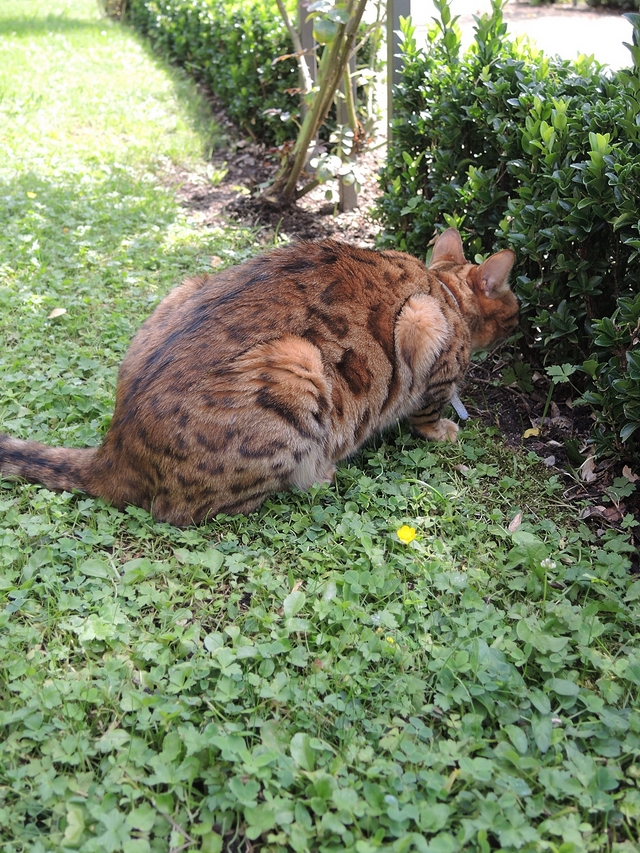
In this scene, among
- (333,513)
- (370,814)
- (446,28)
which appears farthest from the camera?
(446,28)

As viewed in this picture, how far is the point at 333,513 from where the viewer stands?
3469 millimetres

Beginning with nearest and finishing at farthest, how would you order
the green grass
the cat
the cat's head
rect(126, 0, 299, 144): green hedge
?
the green grass → the cat → the cat's head → rect(126, 0, 299, 144): green hedge

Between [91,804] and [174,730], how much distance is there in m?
0.33

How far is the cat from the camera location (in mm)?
3207

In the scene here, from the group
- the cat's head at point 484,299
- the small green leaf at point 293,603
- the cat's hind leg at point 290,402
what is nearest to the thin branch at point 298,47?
the cat's head at point 484,299

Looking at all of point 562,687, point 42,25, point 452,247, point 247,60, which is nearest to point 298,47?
point 247,60

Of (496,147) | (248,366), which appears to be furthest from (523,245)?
(248,366)

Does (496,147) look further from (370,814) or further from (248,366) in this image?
(370,814)

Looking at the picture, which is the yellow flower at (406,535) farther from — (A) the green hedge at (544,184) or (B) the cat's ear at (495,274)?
(B) the cat's ear at (495,274)

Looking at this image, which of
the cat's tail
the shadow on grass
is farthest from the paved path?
the cat's tail

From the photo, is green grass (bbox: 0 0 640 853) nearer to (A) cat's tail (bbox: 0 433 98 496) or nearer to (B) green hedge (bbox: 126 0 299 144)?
(A) cat's tail (bbox: 0 433 98 496)

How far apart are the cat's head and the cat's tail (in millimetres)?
2111

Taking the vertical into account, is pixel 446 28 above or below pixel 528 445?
above

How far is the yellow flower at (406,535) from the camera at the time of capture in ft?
10.6
